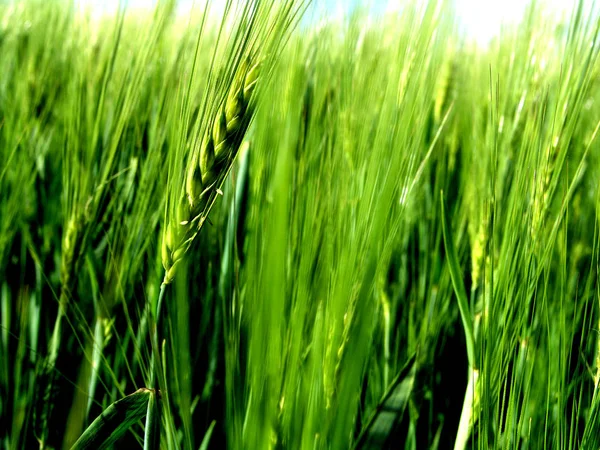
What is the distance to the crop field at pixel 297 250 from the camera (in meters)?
0.34

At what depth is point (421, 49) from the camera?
1.35ft

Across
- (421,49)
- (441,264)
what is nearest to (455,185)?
(441,264)

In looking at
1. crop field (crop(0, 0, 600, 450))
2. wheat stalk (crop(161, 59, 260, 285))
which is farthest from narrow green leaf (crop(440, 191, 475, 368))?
wheat stalk (crop(161, 59, 260, 285))

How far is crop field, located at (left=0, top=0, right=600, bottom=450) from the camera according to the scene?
34 centimetres

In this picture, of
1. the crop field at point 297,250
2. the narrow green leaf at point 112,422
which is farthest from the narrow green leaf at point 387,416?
the narrow green leaf at point 112,422

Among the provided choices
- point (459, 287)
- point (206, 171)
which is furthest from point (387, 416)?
point (206, 171)

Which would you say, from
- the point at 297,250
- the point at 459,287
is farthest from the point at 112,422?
the point at 459,287

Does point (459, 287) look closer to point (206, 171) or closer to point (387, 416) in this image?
point (387, 416)

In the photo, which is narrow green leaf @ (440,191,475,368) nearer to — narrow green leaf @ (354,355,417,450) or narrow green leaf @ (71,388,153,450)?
narrow green leaf @ (354,355,417,450)

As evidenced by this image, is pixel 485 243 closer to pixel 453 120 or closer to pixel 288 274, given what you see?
pixel 288 274

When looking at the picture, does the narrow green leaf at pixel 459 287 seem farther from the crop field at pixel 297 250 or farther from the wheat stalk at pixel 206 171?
the wheat stalk at pixel 206 171

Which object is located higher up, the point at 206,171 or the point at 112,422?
the point at 206,171

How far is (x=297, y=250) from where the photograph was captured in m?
0.42

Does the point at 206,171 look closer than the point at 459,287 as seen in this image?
Yes
